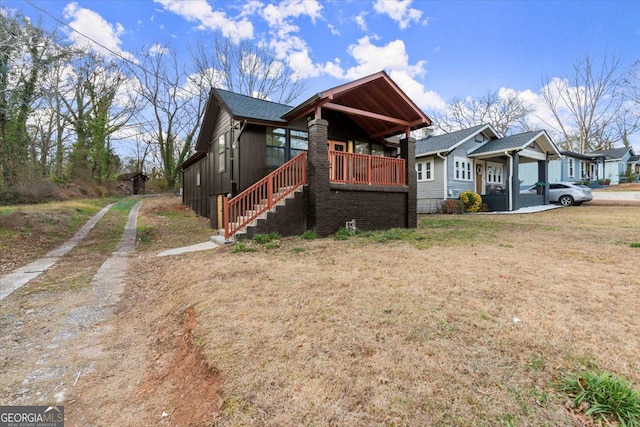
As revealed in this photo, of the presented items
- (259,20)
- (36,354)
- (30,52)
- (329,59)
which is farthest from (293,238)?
(329,59)

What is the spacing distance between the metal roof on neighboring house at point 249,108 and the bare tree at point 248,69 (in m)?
21.1

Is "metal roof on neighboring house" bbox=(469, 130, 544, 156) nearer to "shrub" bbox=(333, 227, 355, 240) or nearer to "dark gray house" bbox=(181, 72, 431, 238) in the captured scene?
"dark gray house" bbox=(181, 72, 431, 238)

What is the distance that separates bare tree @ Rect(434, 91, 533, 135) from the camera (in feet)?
108

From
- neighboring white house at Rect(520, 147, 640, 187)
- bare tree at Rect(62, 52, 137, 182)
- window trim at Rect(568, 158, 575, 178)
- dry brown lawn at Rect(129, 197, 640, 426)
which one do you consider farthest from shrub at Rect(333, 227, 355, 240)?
bare tree at Rect(62, 52, 137, 182)

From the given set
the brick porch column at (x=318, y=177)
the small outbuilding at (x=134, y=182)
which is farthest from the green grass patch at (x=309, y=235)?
the small outbuilding at (x=134, y=182)

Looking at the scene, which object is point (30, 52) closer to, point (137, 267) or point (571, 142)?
point (137, 267)

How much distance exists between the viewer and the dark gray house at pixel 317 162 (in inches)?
324

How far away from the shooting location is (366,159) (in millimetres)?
9422

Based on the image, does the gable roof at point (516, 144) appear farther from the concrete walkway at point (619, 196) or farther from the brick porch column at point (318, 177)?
the brick porch column at point (318, 177)

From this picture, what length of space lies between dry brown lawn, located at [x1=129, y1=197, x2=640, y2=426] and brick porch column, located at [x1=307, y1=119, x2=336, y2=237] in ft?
9.91

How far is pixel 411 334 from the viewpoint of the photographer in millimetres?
2648

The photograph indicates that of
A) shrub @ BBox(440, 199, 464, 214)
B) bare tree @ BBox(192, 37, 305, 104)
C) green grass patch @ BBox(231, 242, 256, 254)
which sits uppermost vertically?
bare tree @ BBox(192, 37, 305, 104)

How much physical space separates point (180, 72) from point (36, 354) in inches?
1306

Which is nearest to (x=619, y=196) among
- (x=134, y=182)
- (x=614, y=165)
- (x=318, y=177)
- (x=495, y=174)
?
(x=495, y=174)
